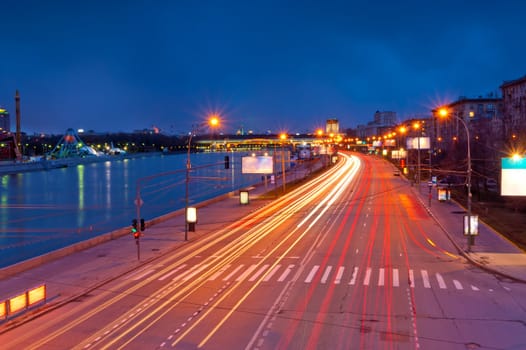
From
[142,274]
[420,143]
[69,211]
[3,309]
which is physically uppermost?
[420,143]

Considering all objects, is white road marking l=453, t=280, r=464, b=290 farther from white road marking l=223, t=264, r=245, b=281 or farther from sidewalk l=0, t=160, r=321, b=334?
sidewalk l=0, t=160, r=321, b=334

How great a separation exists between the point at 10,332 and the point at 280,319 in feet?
27.0

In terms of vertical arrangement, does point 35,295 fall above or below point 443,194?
below

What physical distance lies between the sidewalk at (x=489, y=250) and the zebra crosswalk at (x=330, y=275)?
3017 millimetres

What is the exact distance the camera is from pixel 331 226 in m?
36.8

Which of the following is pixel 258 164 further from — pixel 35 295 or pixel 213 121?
pixel 35 295

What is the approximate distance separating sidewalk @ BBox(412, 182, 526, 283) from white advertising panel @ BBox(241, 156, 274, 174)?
2397cm

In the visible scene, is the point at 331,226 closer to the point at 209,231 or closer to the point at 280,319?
→ the point at 209,231

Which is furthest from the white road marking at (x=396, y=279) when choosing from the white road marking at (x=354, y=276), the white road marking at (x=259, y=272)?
the white road marking at (x=259, y=272)

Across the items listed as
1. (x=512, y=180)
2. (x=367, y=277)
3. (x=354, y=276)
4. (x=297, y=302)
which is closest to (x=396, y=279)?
(x=367, y=277)

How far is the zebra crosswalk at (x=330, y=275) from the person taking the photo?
20.4m

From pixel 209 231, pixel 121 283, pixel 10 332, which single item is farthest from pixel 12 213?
pixel 10 332

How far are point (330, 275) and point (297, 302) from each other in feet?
15.1

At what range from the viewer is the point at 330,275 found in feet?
71.7
